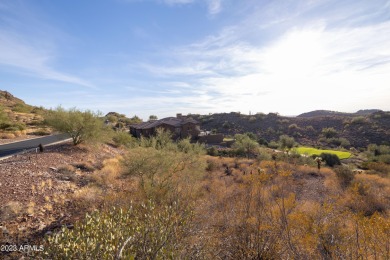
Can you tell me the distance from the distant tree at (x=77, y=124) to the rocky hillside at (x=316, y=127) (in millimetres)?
44354

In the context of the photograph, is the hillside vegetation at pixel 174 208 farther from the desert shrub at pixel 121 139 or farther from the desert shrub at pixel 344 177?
the desert shrub at pixel 121 139

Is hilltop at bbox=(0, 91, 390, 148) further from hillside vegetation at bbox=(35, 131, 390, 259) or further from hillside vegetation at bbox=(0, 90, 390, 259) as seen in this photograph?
hillside vegetation at bbox=(35, 131, 390, 259)

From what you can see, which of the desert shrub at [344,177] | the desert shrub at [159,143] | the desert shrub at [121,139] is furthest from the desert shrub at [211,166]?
the desert shrub at [121,139]

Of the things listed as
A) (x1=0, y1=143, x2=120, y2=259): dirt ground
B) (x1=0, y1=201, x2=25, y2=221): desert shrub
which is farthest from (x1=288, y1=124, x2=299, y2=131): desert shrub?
(x1=0, y1=201, x2=25, y2=221): desert shrub

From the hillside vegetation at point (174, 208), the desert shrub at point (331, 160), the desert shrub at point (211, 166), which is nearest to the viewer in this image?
the hillside vegetation at point (174, 208)

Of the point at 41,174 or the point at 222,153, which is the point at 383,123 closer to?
the point at 222,153

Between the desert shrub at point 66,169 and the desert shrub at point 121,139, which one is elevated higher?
the desert shrub at point 121,139

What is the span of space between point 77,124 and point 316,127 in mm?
64425

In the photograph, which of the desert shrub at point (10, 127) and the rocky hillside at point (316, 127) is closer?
the desert shrub at point (10, 127)

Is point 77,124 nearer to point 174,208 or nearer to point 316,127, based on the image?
point 174,208

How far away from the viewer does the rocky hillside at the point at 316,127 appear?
4991 centimetres

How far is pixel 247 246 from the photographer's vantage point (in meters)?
6.61

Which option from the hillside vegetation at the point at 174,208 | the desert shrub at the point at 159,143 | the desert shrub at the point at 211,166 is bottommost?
the desert shrub at the point at 211,166

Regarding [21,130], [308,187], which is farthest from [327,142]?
[21,130]
